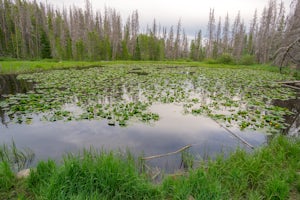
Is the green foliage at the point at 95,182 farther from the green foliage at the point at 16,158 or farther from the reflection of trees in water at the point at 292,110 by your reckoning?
the reflection of trees in water at the point at 292,110

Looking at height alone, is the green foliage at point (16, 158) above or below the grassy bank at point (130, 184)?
below

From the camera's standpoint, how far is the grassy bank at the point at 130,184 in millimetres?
2270

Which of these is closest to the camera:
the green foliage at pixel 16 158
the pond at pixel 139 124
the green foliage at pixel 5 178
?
the green foliage at pixel 5 178

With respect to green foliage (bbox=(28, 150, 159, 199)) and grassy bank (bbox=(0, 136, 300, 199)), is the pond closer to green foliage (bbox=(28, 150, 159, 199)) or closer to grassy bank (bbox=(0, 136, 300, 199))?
grassy bank (bbox=(0, 136, 300, 199))

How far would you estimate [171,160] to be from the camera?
3.62 meters

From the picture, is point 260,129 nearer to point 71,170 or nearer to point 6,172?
point 71,170

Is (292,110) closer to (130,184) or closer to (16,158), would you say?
(130,184)

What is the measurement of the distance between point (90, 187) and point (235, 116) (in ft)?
16.0

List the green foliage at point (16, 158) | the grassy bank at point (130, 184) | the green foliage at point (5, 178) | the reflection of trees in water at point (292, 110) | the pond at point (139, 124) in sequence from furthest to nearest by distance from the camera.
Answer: the reflection of trees in water at point (292, 110) < the pond at point (139, 124) < the green foliage at point (16, 158) < the green foliage at point (5, 178) < the grassy bank at point (130, 184)

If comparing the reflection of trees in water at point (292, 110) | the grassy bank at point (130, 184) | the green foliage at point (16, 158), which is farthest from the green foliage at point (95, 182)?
the reflection of trees in water at point (292, 110)

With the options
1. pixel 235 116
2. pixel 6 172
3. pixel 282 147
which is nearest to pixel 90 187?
pixel 6 172

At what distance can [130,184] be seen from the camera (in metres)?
2.40

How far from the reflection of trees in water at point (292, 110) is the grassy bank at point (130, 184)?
3081 millimetres

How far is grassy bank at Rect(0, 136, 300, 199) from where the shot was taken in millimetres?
2270
